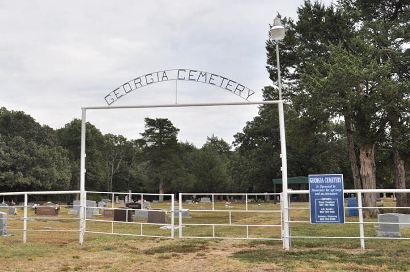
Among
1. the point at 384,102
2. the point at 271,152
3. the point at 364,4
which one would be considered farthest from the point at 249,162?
the point at 384,102

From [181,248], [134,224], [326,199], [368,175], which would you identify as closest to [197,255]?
[181,248]

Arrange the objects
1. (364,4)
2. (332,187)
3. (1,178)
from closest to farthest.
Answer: (332,187)
(364,4)
(1,178)

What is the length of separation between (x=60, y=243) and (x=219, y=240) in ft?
14.6

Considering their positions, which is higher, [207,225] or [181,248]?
[207,225]

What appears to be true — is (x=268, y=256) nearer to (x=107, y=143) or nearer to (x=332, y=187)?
(x=332, y=187)

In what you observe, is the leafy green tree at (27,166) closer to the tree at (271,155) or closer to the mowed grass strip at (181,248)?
the tree at (271,155)

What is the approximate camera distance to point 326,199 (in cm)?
1016

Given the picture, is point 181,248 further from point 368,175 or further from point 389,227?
point 368,175

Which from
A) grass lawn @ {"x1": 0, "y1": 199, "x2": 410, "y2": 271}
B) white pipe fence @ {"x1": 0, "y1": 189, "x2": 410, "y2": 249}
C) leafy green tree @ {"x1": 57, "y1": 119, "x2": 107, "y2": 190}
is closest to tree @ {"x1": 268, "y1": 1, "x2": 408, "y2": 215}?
white pipe fence @ {"x1": 0, "y1": 189, "x2": 410, "y2": 249}

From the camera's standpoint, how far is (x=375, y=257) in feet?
30.3

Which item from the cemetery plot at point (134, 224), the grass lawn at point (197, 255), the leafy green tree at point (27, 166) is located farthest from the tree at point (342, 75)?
the leafy green tree at point (27, 166)

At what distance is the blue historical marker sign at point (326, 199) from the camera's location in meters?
10.0

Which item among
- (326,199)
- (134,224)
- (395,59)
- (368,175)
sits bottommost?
(134,224)

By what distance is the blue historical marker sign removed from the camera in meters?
10.0
